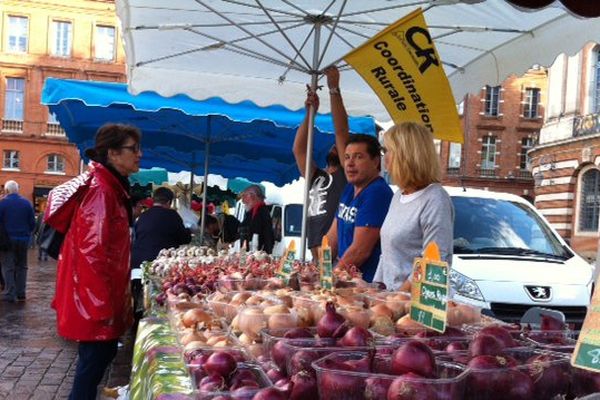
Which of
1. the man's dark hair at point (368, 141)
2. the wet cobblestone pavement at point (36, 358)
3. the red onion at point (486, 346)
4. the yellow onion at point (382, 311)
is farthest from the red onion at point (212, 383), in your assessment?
the wet cobblestone pavement at point (36, 358)

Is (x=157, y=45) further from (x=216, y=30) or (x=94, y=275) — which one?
(x=94, y=275)

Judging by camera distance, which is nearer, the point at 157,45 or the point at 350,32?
the point at 350,32

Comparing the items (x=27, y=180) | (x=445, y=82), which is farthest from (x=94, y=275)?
(x=27, y=180)

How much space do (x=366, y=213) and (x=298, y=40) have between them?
231 centimetres

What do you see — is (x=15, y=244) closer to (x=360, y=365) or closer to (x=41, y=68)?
(x=360, y=365)

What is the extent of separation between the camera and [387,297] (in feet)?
8.10

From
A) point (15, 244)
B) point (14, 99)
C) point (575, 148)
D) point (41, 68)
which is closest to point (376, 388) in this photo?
point (15, 244)

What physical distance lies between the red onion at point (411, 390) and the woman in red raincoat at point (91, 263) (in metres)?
2.58

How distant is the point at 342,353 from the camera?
1.53 meters

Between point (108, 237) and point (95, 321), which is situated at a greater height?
point (108, 237)

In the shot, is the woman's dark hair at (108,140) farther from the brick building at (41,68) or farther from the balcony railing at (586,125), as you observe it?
the brick building at (41,68)

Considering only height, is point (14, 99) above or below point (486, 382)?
above

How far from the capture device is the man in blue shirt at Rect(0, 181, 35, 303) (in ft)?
32.8

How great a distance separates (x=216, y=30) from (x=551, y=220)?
2960cm
